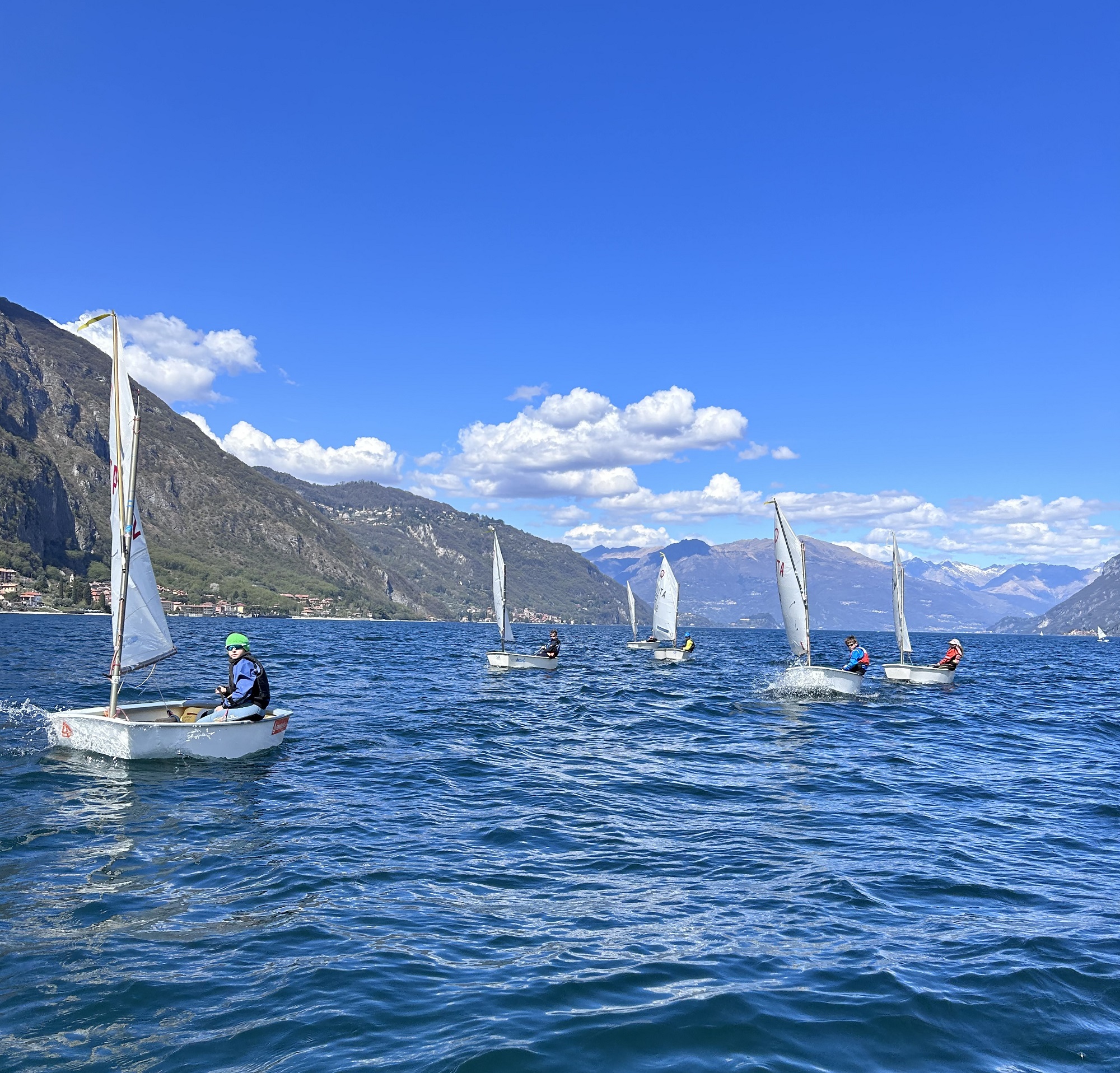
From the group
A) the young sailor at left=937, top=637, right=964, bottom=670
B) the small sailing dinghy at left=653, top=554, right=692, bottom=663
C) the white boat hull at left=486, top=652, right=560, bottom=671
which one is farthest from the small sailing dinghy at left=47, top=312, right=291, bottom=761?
the small sailing dinghy at left=653, top=554, right=692, bottom=663

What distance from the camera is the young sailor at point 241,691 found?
20.5m

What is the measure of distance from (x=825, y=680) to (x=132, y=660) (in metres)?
29.6

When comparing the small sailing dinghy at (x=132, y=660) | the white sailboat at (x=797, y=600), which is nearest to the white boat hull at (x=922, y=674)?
the white sailboat at (x=797, y=600)

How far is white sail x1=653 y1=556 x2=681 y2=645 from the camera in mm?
68188

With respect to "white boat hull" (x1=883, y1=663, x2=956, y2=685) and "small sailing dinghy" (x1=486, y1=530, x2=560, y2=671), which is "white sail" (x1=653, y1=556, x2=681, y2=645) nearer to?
"small sailing dinghy" (x1=486, y1=530, x2=560, y2=671)

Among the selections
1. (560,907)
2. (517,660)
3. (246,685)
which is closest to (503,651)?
(517,660)

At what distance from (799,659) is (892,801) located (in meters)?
24.9

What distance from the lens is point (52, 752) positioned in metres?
19.8

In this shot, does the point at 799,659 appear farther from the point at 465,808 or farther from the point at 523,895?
the point at 523,895

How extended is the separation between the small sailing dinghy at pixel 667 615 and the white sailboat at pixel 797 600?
25.5 metres

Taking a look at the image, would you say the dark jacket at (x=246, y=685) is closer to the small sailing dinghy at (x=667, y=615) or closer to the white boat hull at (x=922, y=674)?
the white boat hull at (x=922, y=674)

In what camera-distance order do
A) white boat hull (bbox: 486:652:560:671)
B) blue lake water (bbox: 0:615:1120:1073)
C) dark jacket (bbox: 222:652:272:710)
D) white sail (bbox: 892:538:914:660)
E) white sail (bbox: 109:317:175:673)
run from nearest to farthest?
blue lake water (bbox: 0:615:1120:1073) → white sail (bbox: 109:317:175:673) → dark jacket (bbox: 222:652:272:710) → white sail (bbox: 892:538:914:660) → white boat hull (bbox: 486:652:560:671)

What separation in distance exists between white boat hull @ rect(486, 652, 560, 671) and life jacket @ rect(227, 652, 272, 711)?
2888 cm

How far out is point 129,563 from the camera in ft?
65.9
